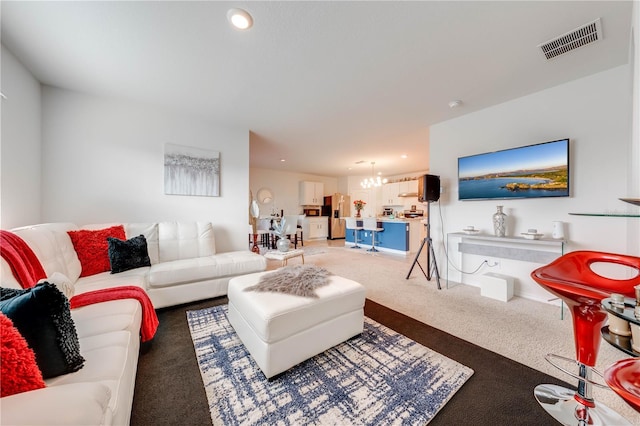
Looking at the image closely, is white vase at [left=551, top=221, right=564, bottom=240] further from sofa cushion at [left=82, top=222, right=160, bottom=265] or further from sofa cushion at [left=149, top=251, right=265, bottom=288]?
sofa cushion at [left=82, top=222, right=160, bottom=265]

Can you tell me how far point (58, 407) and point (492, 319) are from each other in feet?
9.86

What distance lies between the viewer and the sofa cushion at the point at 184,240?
288cm

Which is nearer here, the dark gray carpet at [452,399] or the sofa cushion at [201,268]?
the dark gray carpet at [452,399]

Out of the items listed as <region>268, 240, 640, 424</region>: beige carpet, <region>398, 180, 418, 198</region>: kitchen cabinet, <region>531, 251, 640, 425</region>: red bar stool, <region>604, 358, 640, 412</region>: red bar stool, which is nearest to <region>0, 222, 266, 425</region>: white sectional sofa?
<region>604, 358, 640, 412</region>: red bar stool

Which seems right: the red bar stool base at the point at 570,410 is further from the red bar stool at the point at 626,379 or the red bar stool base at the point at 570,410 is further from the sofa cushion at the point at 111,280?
the sofa cushion at the point at 111,280

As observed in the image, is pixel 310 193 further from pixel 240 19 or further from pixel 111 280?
pixel 240 19

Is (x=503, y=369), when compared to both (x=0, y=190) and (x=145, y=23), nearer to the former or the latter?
(x=145, y=23)

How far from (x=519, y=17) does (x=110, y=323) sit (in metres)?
3.45

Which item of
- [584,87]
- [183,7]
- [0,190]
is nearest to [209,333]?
[0,190]

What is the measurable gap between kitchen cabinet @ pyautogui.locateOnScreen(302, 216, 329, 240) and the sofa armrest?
7271 mm

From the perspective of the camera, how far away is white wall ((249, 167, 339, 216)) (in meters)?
7.31

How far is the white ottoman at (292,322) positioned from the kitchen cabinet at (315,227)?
610 cm

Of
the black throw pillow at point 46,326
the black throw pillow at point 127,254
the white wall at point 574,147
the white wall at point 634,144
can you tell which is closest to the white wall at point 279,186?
the black throw pillow at point 127,254

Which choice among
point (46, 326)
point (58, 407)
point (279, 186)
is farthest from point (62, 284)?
point (279, 186)
